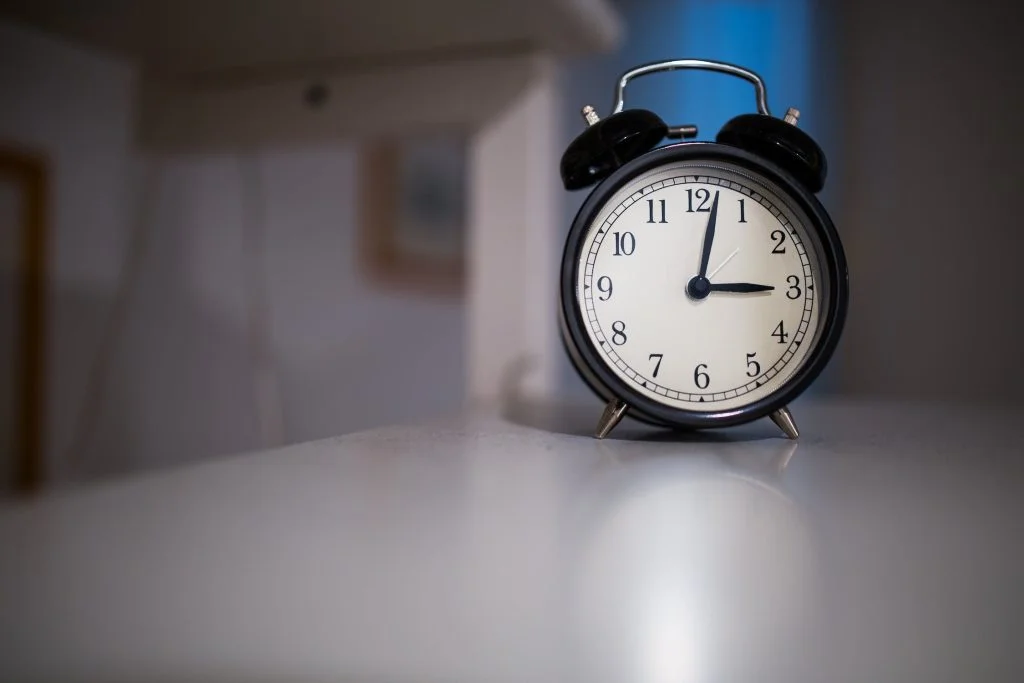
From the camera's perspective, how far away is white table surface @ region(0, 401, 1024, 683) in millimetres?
248

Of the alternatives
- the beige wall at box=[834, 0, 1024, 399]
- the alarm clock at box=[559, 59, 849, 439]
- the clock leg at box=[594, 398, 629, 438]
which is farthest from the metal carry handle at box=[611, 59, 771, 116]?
the beige wall at box=[834, 0, 1024, 399]

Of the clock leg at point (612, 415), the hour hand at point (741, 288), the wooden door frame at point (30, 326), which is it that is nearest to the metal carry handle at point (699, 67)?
the hour hand at point (741, 288)

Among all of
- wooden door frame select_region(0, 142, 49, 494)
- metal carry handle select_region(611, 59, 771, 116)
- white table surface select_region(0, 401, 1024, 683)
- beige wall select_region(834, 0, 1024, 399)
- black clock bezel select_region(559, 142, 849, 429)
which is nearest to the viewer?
white table surface select_region(0, 401, 1024, 683)

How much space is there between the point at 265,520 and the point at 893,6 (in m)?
1.72

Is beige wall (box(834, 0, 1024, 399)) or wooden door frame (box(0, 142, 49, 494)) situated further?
wooden door frame (box(0, 142, 49, 494))

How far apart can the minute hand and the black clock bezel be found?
48mm

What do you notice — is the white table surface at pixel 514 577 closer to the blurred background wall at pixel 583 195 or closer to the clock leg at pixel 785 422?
the clock leg at pixel 785 422

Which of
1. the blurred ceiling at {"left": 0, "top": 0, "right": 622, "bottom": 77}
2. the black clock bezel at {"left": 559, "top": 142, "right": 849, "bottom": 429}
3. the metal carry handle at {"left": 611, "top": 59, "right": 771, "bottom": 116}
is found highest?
the blurred ceiling at {"left": 0, "top": 0, "right": 622, "bottom": 77}

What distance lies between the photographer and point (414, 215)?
2766 millimetres

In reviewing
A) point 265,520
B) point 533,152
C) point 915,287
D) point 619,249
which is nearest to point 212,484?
point 265,520

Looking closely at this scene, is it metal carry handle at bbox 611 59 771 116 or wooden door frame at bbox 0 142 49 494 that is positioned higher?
metal carry handle at bbox 611 59 771 116

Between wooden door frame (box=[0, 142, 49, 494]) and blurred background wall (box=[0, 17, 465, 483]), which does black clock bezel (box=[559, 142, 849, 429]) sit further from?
wooden door frame (box=[0, 142, 49, 494])

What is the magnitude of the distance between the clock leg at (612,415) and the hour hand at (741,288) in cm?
14

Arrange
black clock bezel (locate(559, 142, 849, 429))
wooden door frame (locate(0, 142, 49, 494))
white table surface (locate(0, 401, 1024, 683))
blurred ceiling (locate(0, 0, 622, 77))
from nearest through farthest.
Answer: white table surface (locate(0, 401, 1024, 683)) < black clock bezel (locate(559, 142, 849, 429)) < blurred ceiling (locate(0, 0, 622, 77)) < wooden door frame (locate(0, 142, 49, 494))
